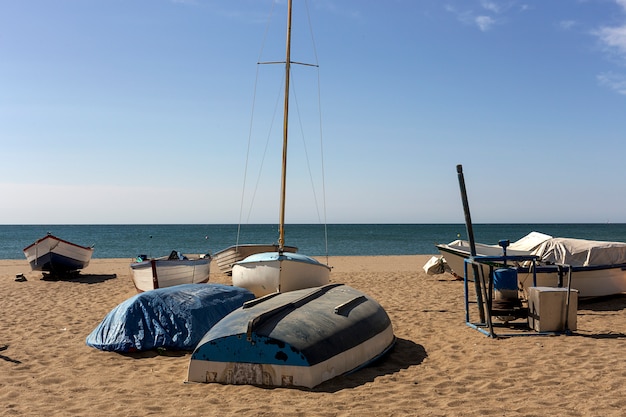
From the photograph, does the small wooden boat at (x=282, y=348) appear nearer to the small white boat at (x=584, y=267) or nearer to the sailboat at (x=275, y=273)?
the sailboat at (x=275, y=273)

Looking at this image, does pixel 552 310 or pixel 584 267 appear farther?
pixel 584 267

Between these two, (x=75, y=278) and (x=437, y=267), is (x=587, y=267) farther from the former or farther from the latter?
(x=75, y=278)

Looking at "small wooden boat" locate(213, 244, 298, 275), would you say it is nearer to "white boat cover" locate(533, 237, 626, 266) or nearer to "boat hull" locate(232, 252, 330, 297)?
"boat hull" locate(232, 252, 330, 297)

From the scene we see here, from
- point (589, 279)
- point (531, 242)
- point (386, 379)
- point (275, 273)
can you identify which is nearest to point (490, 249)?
point (531, 242)

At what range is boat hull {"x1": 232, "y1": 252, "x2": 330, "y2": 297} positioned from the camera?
13273mm

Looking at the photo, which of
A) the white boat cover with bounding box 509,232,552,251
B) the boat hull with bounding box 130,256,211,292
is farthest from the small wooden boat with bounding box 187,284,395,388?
the white boat cover with bounding box 509,232,552,251

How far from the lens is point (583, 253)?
13.5 meters

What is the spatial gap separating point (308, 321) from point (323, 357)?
0.62m

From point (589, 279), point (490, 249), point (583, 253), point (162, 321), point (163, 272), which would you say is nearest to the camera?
point (162, 321)

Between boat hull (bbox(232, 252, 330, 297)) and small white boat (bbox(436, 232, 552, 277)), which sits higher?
small white boat (bbox(436, 232, 552, 277))

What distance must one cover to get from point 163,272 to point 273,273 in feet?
12.3

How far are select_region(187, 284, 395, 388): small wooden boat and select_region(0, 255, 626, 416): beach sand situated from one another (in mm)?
154

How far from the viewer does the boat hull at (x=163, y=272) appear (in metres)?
15.1

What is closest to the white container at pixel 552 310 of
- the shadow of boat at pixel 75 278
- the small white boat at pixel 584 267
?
the small white boat at pixel 584 267
